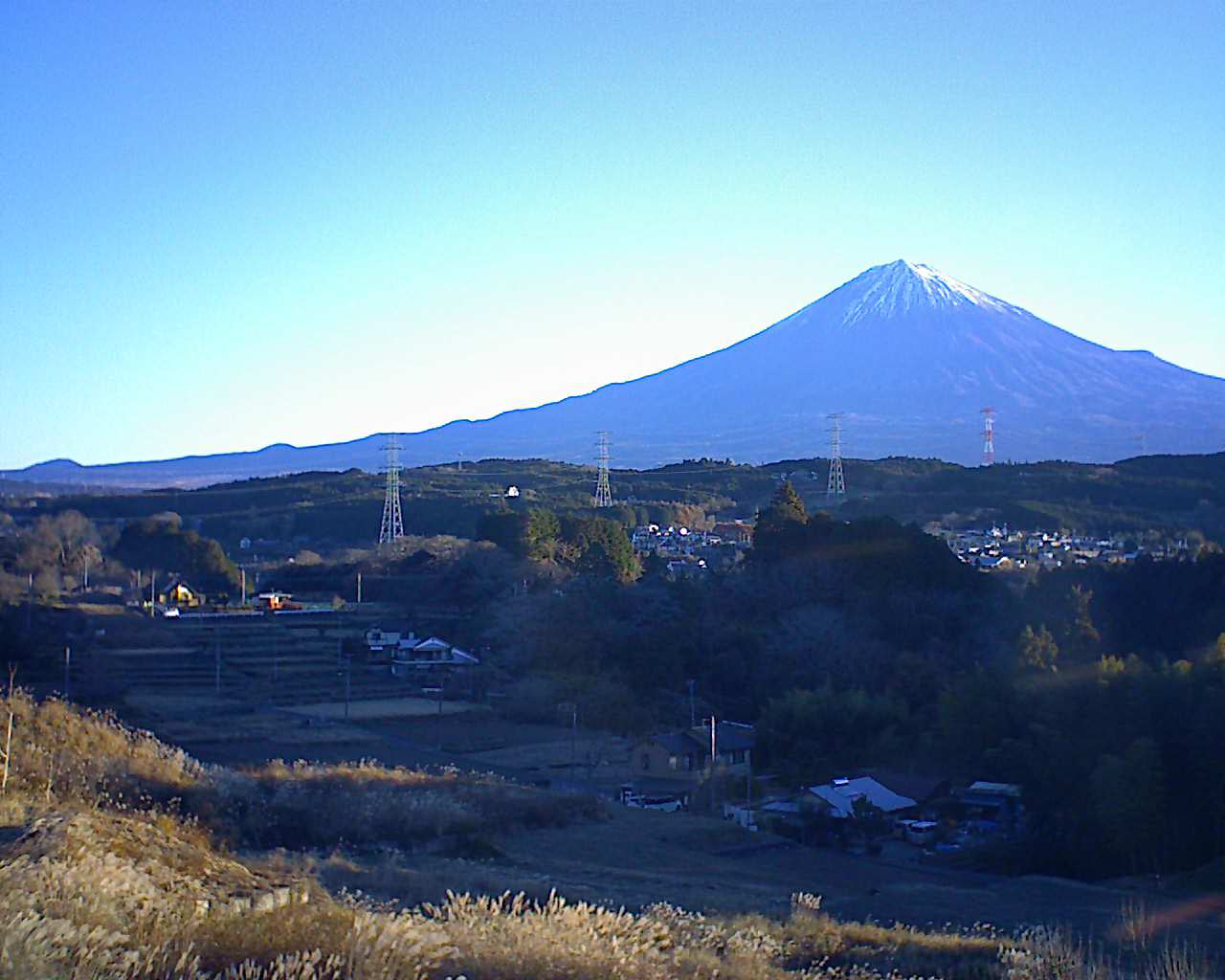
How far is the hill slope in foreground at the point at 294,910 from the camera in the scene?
3.02m

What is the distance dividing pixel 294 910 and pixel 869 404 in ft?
176

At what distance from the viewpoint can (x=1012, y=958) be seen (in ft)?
15.6

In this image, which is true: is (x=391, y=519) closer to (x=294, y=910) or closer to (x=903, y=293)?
(x=294, y=910)

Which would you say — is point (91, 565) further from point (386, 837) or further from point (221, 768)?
point (386, 837)

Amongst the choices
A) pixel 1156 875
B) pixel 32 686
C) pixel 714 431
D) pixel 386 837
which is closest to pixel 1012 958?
pixel 386 837

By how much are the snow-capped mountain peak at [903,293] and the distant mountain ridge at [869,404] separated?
11 centimetres

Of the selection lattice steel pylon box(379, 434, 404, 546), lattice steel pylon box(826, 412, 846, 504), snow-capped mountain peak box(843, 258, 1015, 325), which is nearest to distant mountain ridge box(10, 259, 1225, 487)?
snow-capped mountain peak box(843, 258, 1015, 325)

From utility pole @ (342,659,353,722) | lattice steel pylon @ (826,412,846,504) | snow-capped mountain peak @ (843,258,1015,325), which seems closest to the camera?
utility pole @ (342,659,353,722)

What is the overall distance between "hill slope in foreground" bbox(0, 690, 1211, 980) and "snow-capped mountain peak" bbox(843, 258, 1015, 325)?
60.2 meters

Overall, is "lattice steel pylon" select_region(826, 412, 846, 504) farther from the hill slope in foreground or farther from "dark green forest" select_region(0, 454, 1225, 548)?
the hill slope in foreground

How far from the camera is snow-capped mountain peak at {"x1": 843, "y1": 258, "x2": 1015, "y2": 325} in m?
66.9

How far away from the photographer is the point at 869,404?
55.7 m

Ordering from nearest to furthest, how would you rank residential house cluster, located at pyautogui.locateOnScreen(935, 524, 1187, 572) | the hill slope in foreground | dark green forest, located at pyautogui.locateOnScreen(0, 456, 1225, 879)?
the hill slope in foreground < dark green forest, located at pyautogui.locateOnScreen(0, 456, 1225, 879) < residential house cluster, located at pyautogui.locateOnScreen(935, 524, 1187, 572)

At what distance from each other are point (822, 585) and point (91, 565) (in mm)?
11647
